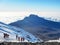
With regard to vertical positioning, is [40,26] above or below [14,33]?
above

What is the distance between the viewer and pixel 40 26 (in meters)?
3.50

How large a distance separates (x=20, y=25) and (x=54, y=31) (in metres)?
0.73

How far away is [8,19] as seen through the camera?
3479 millimetres

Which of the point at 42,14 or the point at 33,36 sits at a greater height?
the point at 42,14

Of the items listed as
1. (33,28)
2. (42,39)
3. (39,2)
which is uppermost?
(39,2)

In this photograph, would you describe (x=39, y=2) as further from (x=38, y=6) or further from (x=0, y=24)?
(x=0, y=24)

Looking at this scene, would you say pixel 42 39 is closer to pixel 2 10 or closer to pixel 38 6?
pixel 38 6

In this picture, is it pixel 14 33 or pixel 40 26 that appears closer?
pixel 14 33

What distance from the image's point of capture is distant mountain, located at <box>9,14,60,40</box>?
3.46 metres

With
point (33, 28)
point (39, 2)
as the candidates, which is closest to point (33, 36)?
point (33, 28)

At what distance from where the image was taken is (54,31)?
3541mm

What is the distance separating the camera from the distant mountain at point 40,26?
346cm

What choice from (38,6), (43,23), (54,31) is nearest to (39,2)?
(38,6)

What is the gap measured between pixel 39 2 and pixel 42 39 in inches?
30.4
